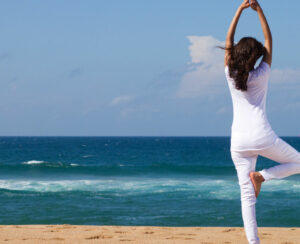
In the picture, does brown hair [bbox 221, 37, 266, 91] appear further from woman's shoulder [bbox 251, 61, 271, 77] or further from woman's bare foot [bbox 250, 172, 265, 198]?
woman's bare foot [bbox 250, 172, 265, 198]

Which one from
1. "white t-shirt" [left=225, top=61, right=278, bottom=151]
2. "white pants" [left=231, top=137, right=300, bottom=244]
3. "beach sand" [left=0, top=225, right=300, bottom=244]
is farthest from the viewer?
"beach sand" [left=0, top=225, right=300, bottom=244]

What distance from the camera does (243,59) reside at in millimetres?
3865

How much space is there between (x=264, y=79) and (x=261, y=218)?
30.1 feet

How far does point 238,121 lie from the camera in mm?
3926

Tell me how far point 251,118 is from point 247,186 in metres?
0.59

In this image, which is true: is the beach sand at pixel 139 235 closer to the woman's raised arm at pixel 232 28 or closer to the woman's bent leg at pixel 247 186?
the woman's bent leg at pixel 247 186

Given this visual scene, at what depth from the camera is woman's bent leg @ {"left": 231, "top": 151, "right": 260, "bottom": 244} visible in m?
3.97

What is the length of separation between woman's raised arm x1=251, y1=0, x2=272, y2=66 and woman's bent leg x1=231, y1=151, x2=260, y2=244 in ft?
2.63

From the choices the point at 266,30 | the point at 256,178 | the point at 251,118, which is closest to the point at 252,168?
the point at 256,178

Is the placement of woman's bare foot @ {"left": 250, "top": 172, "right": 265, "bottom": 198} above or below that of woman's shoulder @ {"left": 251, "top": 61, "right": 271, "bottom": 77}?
below

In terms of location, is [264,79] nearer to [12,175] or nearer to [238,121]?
[238,121]

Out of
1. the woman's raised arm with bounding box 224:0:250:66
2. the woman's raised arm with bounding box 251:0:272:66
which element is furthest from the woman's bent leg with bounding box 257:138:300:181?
the woman's raised arm with bounding box 224:0:250:66

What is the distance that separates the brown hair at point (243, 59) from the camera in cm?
384

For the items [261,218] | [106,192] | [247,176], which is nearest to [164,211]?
[261,218]
